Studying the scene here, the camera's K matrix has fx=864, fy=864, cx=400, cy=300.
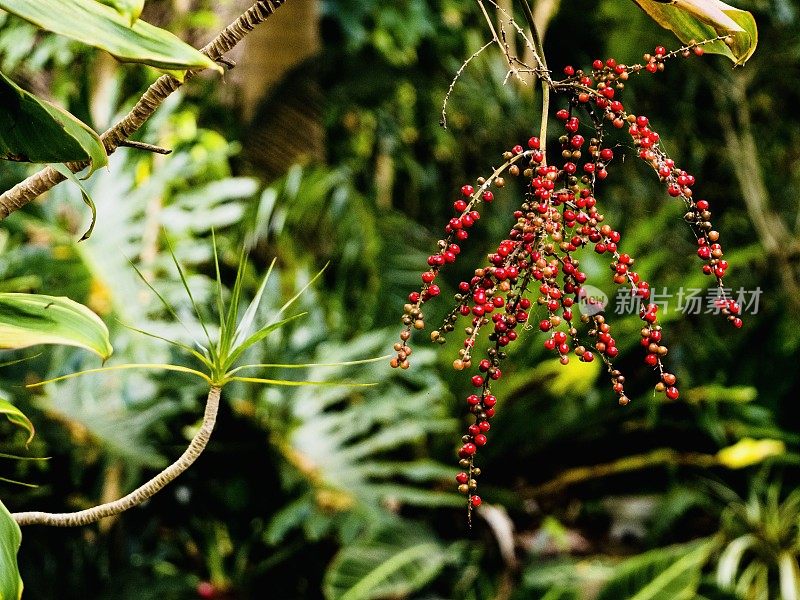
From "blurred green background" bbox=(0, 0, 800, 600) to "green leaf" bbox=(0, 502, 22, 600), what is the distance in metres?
1.07

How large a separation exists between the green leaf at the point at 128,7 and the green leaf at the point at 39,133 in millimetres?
64

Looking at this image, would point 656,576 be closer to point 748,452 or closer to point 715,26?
point 748,452

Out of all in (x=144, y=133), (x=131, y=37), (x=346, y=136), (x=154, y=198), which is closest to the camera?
(x=131, y=37)

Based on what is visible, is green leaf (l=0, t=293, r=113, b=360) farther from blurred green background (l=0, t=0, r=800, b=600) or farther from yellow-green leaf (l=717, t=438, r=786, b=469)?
yellow-green leaf (l=717, t=438, r=786, b=469)

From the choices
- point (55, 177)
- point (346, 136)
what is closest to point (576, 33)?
point (346, 136)

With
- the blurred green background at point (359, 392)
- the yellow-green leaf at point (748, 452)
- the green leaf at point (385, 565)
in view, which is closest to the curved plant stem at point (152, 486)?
the blurred green background at point (359, 392)

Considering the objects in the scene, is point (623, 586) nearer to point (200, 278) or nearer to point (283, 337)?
point (283, 337)

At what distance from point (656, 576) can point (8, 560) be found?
1.54m

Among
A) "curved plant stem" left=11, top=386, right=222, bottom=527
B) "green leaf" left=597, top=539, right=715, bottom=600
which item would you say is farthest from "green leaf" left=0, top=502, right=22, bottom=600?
"green leaf" left=597, top=539, right=715, bottom=600

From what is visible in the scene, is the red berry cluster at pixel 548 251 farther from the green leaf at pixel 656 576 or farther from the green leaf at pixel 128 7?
the green leaf at pixel 656 576

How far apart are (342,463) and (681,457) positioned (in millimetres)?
912

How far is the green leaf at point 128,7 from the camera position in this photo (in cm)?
41

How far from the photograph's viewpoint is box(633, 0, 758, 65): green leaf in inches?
20.6

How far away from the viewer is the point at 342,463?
1839mm
